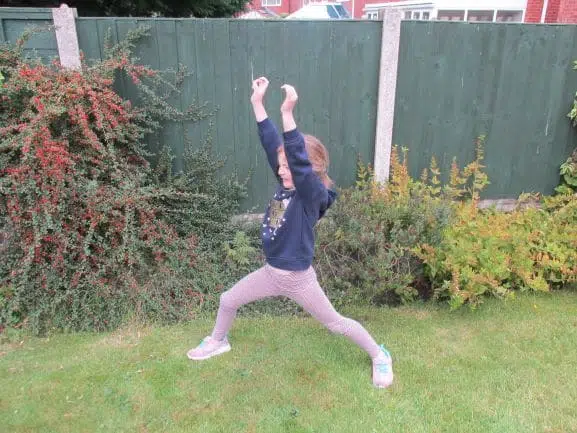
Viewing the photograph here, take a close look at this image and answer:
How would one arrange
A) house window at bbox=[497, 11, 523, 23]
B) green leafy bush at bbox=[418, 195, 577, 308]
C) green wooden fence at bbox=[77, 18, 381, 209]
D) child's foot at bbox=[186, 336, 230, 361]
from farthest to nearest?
1. house window at bbox=[497, 11, 523, 23]
2. green wooden fence at bbox=[77, 18, 381, 209]
3. green leafy bush at bbox=[418, 195, 577, 308]
4. child's foot at bbox=[186, 336, 230, 361]

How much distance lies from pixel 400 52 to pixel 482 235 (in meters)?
1.97

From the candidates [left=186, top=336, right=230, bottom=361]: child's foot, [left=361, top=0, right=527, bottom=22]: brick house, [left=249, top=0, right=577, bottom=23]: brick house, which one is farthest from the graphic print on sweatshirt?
[left=361, top=0, right=527, bottom=22]: brick house

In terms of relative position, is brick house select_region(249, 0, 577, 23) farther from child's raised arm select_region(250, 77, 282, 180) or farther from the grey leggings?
the grey leggings

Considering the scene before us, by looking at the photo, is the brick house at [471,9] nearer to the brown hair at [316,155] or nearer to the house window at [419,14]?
the house window at [419,14]

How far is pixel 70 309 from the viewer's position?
3.71 m

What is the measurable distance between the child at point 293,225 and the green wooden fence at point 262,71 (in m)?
2.01

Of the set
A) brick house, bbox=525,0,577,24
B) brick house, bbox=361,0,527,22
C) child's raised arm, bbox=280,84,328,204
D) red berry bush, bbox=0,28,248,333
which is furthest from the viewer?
brick house, bbox=361,0,527,22

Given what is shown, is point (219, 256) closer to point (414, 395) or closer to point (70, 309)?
point (70, 309)

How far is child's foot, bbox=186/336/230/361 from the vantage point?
321 cm

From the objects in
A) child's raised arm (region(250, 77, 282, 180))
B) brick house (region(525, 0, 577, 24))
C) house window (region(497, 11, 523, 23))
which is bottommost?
child's raised arm (region(250, 77, 282, 180))

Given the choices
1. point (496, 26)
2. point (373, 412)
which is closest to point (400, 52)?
point (496, 26)

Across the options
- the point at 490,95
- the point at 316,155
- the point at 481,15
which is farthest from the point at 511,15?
the point at 316,155

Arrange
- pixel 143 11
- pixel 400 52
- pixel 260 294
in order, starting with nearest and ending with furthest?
pixel 260 294 < pixel 400 52 < pixel 143 11

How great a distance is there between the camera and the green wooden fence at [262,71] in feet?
13.9
